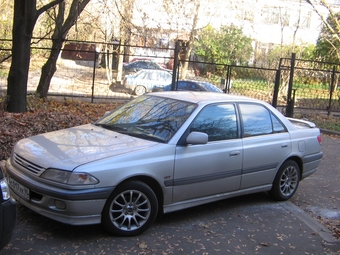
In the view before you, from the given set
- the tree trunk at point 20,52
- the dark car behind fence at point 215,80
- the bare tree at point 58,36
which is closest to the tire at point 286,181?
the tree trunk at point 20,52

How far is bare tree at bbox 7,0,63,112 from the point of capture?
9.36 metres

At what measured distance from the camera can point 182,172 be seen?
16.6 ft

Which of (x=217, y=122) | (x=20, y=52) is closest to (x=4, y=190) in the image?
(x=217, y=122)

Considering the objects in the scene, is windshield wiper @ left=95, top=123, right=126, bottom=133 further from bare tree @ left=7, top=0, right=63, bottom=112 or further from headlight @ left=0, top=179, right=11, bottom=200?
bare tree @ left=7, top=0, right=63, bottom=112

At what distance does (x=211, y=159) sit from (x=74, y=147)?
65.3 inches

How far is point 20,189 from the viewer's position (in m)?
4.72

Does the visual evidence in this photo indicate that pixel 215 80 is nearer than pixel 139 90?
No

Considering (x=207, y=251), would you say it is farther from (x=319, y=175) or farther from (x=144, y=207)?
(x=319, y=175)

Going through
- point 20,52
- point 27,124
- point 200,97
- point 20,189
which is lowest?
point 20,189

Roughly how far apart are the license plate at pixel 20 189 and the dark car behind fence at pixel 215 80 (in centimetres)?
862

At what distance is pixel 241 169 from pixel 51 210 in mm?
2534

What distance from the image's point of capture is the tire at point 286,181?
6371 mm

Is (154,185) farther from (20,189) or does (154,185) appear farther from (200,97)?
(200,97)

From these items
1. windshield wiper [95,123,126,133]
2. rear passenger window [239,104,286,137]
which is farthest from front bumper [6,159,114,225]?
rear passenger window [239,104,286,137]
